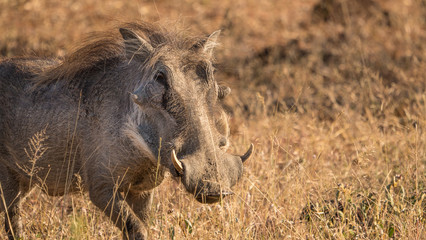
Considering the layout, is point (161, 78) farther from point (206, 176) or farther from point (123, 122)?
point (206, 176)

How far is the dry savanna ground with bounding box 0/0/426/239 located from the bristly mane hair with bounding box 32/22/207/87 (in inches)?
6.7

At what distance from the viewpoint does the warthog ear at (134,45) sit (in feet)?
11.4

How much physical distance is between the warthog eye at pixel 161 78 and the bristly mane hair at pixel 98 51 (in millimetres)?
352

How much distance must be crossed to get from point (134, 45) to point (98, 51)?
358mm

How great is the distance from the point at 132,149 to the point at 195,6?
783cm

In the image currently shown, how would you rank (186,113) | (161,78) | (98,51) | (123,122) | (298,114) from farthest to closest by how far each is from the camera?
(298,114) < (98,51) < (123,122) < (161,78) < (186,113)

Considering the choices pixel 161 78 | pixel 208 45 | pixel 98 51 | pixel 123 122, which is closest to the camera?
pixel 161 78

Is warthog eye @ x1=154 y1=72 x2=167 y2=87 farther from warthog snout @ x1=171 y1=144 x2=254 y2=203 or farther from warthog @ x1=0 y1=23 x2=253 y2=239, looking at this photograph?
warthog snout @ x1=171 y1=144 x2=254 y2=203

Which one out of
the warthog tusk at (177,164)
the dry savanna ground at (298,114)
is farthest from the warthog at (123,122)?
the dry savanna ground at (298,114)

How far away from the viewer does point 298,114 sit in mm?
6113

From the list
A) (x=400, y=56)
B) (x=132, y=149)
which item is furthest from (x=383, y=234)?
(x=400, y=56)

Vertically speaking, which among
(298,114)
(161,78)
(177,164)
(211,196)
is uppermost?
(161,78)

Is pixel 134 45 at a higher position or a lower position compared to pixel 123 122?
higher

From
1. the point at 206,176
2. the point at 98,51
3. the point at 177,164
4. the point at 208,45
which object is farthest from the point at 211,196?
the point at 98,51
